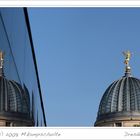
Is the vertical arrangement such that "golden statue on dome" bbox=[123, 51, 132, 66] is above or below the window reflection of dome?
above

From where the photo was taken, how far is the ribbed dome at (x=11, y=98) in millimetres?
4047

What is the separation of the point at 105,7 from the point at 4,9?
83 centimetres

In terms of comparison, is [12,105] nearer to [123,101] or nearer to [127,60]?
[127,60]

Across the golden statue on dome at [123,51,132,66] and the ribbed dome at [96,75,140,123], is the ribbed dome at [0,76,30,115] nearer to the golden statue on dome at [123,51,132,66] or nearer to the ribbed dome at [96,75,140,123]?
the ribbed dome at [96,75,140,123]

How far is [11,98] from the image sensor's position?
4.11 metres

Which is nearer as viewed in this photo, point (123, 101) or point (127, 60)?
point (127, 60)

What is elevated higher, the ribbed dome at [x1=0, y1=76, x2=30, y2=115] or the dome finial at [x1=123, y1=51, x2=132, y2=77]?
the dome finial at [x1=123, y1=51, x2=132, y2=77]

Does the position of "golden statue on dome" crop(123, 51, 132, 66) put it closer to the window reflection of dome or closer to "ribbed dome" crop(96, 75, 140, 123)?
"ribbed dome" crop(96, 75, 140, 123)

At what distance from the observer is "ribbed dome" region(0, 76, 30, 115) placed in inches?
159

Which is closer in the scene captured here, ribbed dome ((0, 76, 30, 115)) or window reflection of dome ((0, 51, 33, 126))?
window reflection of dome ((0, 51, 33, 126))

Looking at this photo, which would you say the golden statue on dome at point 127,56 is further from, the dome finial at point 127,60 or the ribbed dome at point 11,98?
the ribbed dome at point 11,98

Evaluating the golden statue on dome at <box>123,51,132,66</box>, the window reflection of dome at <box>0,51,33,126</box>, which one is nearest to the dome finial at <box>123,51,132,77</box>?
the golden statue on dome at <box>123,51,132,66</box>

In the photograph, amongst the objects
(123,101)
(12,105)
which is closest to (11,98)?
(12,105)
